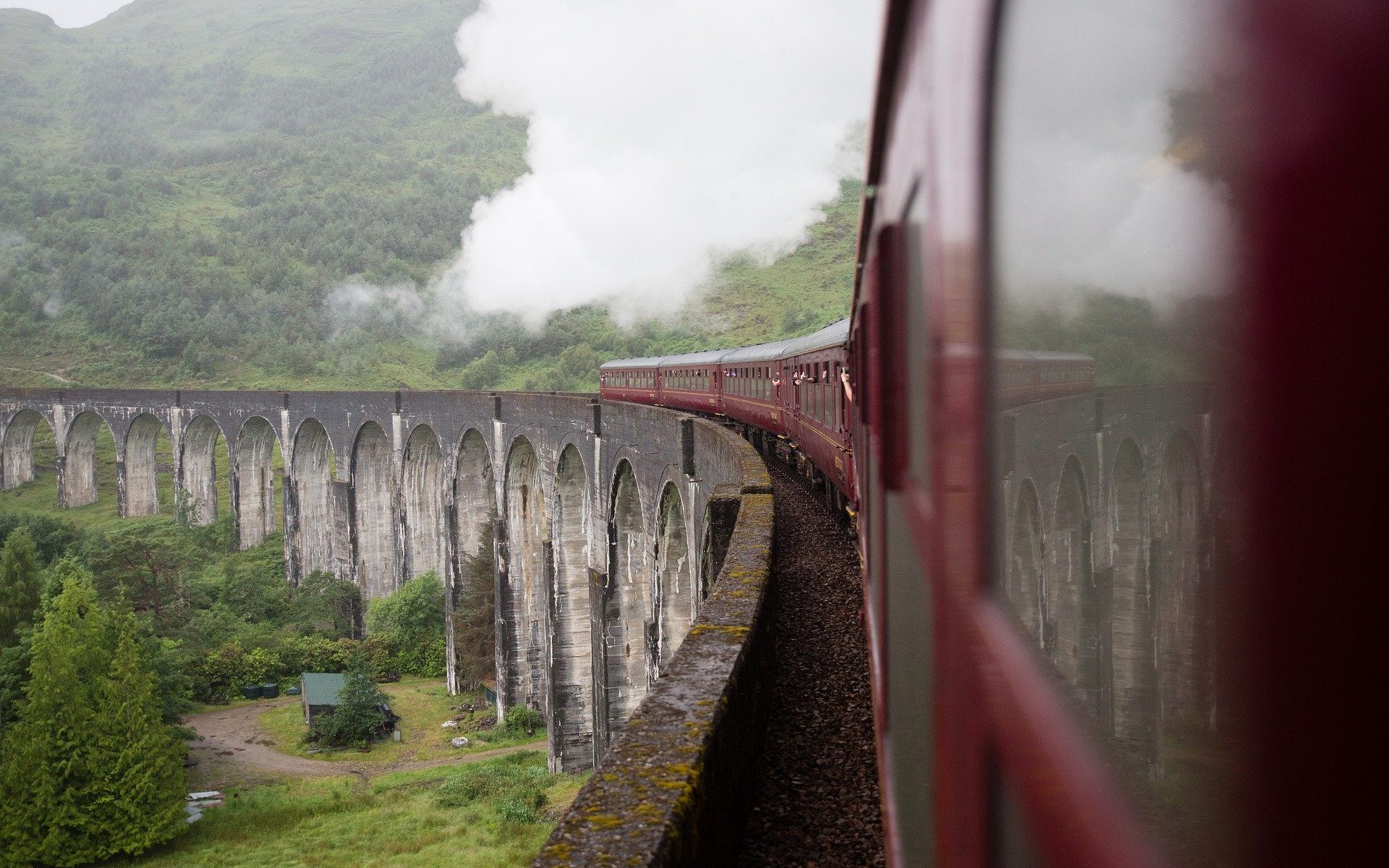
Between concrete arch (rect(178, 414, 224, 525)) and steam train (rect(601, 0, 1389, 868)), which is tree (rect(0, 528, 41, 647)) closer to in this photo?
concrete arch (rect(178, 414, 224, 525))

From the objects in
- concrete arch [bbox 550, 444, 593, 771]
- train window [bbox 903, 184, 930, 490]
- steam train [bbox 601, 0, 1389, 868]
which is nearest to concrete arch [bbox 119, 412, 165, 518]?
concrete arch [bbox 550, 444, 593, 771]

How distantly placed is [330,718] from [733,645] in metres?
25.5

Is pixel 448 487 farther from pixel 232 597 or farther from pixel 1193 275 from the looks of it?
pixel 1193 275

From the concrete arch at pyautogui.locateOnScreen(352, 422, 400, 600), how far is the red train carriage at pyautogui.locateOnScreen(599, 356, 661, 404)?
842 cm

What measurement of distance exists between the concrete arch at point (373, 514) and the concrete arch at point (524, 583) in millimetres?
7315

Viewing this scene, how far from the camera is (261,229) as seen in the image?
82500mm

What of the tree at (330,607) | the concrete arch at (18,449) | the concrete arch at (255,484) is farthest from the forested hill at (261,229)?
the tree at (330,607)

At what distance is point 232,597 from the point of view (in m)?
34.4

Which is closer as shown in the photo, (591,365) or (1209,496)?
(1209,496)

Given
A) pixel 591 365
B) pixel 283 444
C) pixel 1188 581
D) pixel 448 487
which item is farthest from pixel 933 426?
pixel 591 365

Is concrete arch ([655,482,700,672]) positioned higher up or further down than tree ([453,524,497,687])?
higher up

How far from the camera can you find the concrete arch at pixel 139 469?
132ft

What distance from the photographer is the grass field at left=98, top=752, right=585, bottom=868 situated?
1955 centimetres

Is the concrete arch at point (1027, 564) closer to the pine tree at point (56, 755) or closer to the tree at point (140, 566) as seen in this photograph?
the pine tree at point (56, 755)
